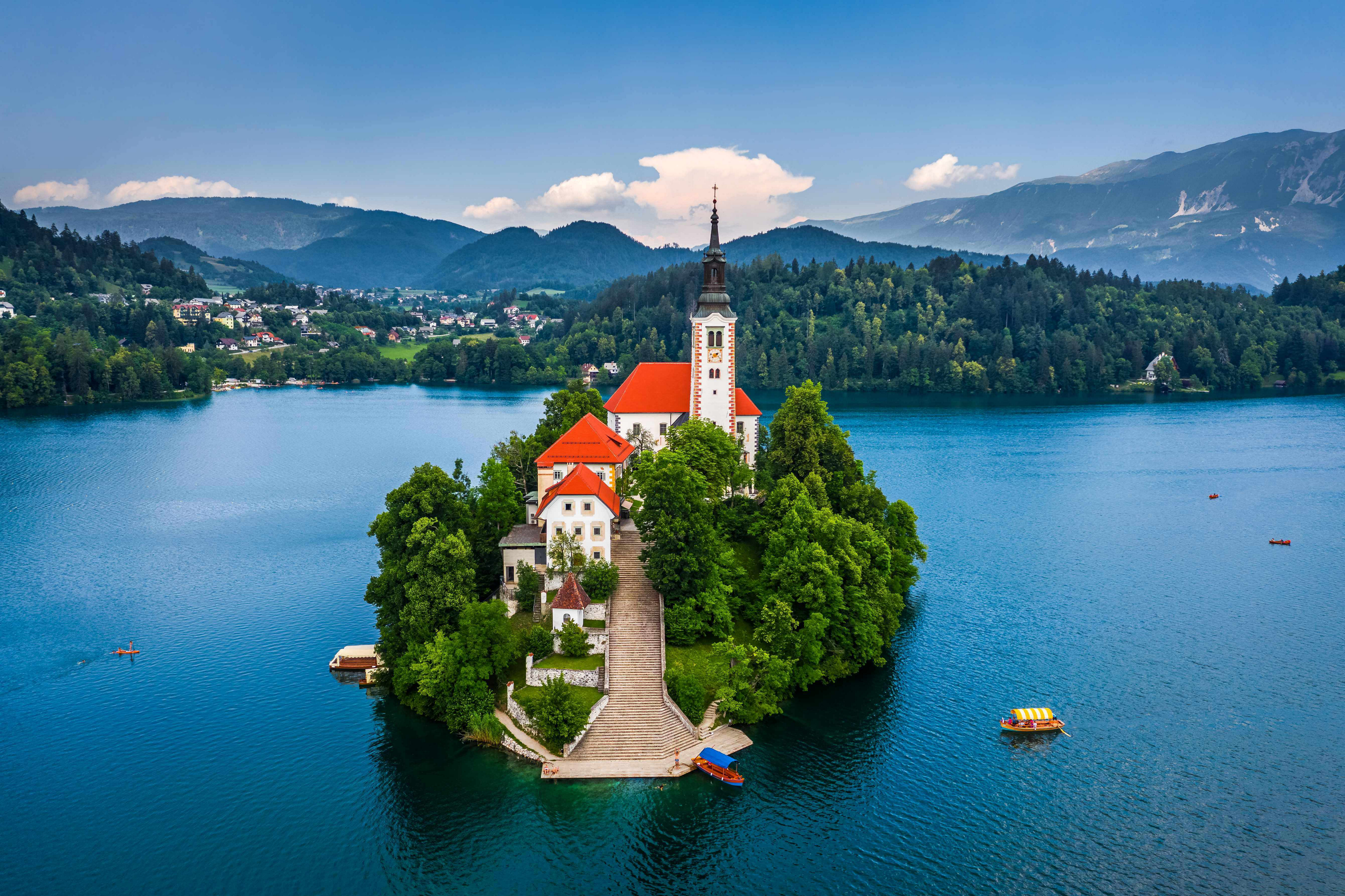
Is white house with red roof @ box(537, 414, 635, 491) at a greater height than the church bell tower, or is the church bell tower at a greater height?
the church bell tower

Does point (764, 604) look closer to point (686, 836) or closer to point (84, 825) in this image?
point (686, 836)

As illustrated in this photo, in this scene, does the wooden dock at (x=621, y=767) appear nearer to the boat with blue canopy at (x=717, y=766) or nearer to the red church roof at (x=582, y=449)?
the boat with blue canopy at (x=717, y=766)

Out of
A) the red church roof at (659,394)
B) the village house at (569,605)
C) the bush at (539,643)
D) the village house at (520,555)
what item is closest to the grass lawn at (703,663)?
the village house at (569,605)

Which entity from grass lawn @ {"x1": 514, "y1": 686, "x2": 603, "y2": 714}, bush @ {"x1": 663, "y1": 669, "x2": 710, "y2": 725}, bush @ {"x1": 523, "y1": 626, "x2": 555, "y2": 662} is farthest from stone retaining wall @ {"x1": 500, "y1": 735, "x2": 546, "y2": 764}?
bush @ {"x1": 663, "y1": 669, "x2": 710, "y2": 725}

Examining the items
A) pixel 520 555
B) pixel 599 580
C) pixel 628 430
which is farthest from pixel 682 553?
pixel 628 430

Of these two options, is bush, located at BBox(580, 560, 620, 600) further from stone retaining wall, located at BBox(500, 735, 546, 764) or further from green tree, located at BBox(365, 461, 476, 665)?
stone retaining wall, located at BBox(500, 735, 546, 764)

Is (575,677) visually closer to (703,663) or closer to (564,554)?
(703,663)
